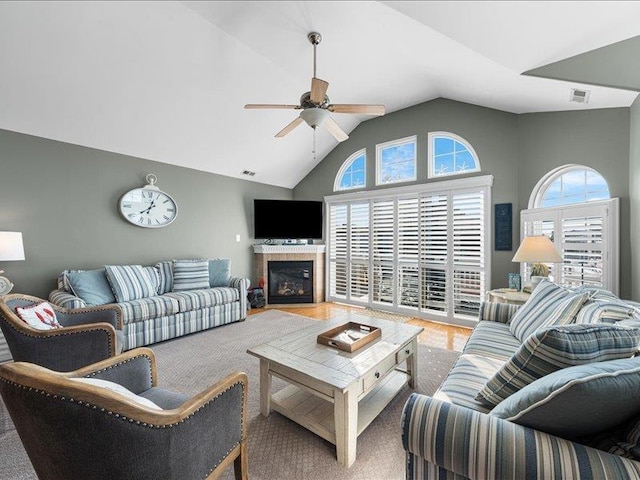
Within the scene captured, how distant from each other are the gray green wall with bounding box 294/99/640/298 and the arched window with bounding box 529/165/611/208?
0.09m

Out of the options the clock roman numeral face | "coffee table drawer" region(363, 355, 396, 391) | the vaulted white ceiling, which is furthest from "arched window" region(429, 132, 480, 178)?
the clock roman numeral face

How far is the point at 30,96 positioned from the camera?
292cm

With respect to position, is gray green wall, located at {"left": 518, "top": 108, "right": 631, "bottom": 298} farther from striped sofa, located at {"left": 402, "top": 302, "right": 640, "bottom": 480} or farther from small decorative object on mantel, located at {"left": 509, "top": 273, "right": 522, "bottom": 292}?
striped sofa, located at {"left": 402, "top": 302, "right": 640, "bottom": 480}

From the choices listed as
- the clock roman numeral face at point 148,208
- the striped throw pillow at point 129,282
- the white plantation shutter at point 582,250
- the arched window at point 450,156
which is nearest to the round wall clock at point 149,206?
the clock roman numeral face at point 148,208

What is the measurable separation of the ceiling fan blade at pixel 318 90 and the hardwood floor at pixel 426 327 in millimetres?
2015

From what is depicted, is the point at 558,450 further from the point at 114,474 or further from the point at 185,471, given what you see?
the point at 114,474

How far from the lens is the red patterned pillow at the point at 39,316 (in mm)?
1870

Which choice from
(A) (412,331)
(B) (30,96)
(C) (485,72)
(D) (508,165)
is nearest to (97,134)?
(B) (30,96)

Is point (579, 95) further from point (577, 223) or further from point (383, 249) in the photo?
point (383, 249)

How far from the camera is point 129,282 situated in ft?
11.5

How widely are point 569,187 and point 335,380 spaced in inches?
144

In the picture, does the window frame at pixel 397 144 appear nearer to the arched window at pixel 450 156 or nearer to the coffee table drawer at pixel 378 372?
the arched window at pixel 450 156

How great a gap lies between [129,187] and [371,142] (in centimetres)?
398

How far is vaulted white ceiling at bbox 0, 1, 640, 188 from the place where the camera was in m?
2.07
